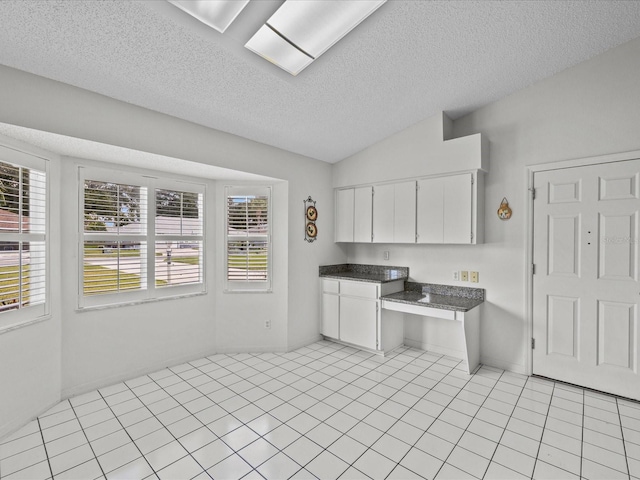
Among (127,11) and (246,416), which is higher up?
(127,11)

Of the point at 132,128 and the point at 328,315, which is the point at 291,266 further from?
the point at 132,128

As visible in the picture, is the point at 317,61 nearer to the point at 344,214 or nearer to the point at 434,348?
the point at 344,214

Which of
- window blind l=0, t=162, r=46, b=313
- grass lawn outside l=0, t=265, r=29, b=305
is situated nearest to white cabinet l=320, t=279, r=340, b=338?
window blind l=0, t=162, r=46, b=313

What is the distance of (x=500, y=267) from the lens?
341 cm

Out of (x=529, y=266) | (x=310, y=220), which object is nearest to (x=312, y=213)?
(x=310, y=220)

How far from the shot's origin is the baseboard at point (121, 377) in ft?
9.21

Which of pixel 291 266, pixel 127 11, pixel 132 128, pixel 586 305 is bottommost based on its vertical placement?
pixel 586 305

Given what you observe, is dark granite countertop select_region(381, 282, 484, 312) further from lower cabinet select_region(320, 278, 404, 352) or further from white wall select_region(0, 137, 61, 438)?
white wall select_region(0, 137, 61, 438)

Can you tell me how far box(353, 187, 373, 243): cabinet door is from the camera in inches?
163

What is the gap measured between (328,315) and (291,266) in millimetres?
880

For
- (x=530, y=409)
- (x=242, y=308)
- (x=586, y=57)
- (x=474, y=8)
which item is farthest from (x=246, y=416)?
(x=586, y=57)

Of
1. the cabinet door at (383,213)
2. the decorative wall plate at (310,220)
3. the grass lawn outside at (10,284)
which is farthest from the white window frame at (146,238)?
the cabinet door at (383,213)

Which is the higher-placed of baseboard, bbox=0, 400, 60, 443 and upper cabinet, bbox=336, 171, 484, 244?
upper cabinet, bbox=336, 171, 484, 244

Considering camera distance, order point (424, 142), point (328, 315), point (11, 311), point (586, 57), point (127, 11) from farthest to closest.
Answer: point (328, 315)
point (424, 142)
point (586, 57)
point (11, 311)
point (127, 11)
